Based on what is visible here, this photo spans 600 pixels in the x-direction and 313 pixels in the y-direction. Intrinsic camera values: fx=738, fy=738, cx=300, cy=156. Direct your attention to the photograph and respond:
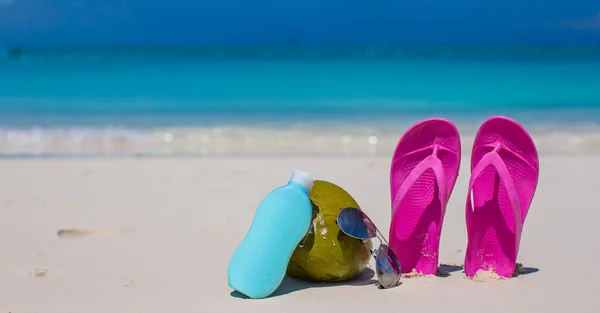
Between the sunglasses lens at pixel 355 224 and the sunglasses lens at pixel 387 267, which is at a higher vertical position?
the sunglasses lens at pixel 355 224

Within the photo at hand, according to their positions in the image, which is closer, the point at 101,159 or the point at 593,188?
the point at 593,188

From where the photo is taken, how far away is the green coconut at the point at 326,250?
9.87ft

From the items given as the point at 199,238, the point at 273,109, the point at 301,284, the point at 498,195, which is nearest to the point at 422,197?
the point at 498,195

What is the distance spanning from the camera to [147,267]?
3.56 m

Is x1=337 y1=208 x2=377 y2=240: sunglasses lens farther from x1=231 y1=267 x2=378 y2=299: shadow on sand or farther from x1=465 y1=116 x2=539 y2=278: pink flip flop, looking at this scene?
x1=465 y1=116 x2=539 y2=278: pink flip flop

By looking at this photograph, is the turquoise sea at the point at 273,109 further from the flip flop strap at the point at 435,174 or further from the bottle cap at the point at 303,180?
the bottle cap at the point at 303,180

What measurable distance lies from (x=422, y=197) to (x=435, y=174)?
197 millimetres

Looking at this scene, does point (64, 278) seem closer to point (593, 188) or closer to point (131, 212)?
point (131, 212)

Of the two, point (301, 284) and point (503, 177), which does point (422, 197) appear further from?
point (301, 284)

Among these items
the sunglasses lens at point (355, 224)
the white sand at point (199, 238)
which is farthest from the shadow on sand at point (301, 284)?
the sunglasses lens at point (355, 224)

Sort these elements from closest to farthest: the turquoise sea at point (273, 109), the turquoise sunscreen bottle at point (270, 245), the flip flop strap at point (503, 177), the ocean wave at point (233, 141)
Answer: the turquoise sunscreen bottle at point (270, 245), the flip flop strap at point (503, 177), the ocean wave at point (233, 141), the turquoise sea at point (273, 109)

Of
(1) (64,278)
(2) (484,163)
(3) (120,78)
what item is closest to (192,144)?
(1) (64,278)

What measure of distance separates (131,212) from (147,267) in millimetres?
1309

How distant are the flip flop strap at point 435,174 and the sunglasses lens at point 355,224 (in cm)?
20
